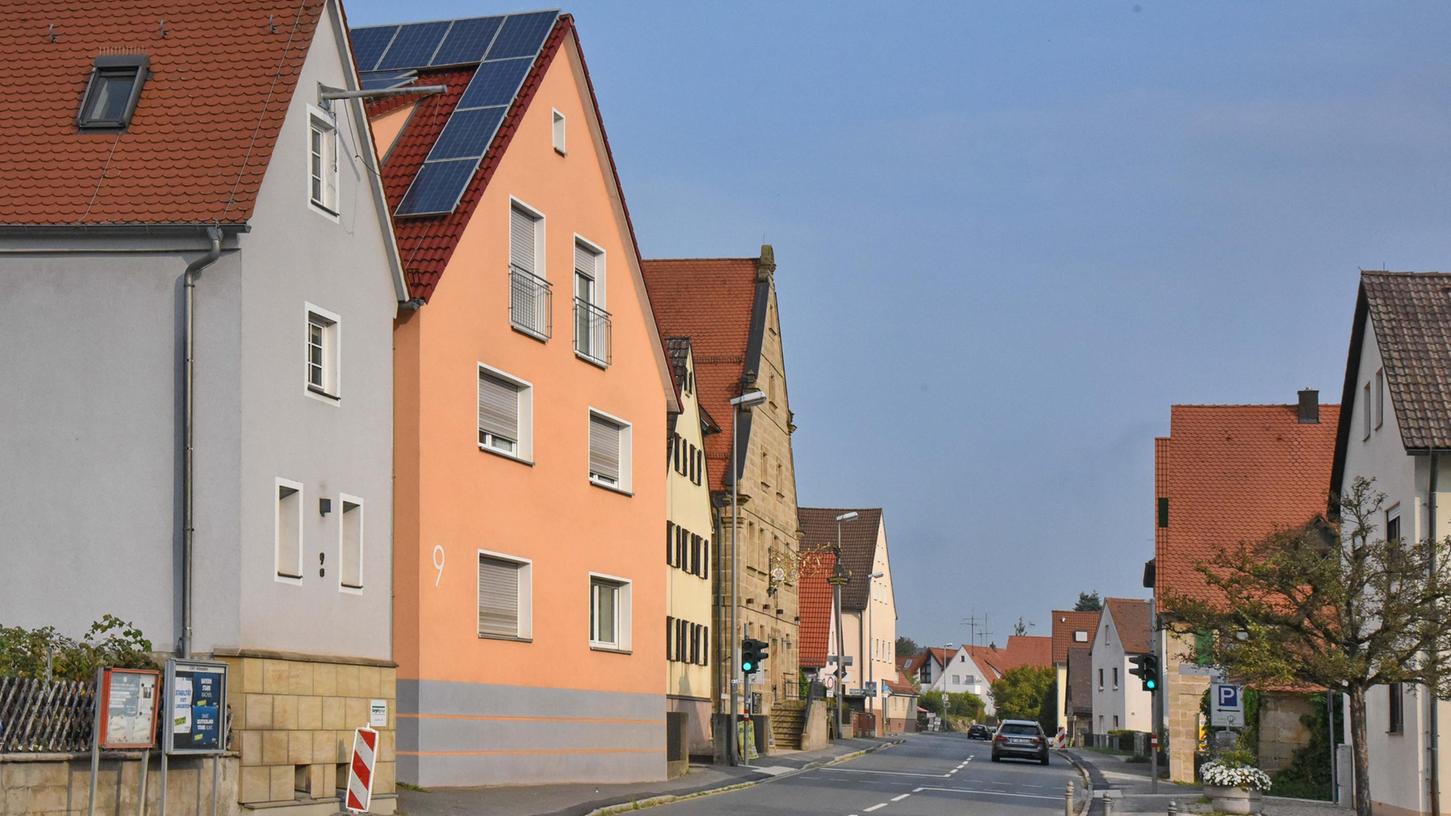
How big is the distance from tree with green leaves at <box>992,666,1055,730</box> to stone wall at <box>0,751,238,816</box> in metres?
108

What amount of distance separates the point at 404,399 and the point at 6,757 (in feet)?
33.0

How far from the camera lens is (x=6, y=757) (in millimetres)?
15758

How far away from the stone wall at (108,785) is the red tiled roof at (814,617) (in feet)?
186

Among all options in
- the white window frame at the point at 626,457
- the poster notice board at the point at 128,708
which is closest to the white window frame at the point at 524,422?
the white window frame at the point at 626,457

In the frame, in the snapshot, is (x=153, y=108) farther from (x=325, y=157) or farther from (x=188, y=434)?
(x=188, y=434)

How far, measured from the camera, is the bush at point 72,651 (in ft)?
56.2

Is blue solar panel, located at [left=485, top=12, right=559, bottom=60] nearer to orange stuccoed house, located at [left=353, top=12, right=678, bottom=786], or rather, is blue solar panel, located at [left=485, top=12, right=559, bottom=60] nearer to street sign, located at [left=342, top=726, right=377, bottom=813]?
orange stuccoed house, located at [left=353, top=12, right=678, bottom=786]

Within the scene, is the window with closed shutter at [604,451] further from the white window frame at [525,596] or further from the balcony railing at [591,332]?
the white window frame at [525,596]

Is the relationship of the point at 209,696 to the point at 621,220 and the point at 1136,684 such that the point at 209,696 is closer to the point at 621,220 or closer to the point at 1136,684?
the point at 621,220

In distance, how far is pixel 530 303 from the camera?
2866cm

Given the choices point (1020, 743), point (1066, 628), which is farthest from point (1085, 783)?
point (1066, 628)

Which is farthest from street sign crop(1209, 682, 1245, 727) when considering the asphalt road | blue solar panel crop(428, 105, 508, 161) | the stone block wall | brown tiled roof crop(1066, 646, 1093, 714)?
brown tiled roof crop(1066, 646, 1093, 714)

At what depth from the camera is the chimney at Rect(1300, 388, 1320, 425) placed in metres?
54.2

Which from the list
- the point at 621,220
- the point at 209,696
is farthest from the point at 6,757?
the point at 621,220
